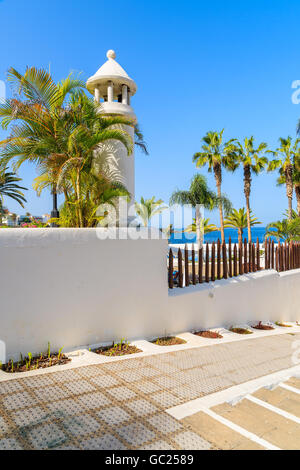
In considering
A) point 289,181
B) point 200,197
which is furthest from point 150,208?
point 289,181

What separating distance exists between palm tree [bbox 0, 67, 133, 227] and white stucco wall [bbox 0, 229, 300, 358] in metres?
1.05

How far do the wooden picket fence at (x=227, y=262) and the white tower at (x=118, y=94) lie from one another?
82.8 inches

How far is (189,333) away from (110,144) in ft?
14.9

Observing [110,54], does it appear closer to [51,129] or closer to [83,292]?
[51,129]

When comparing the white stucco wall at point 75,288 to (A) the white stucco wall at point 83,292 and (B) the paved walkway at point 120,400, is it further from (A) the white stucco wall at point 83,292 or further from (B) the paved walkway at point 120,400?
(B) the paved walkway at point 120,400

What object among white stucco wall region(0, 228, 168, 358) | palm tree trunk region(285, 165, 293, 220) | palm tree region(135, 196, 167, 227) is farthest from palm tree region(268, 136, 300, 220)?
white stucco wall region(0, 228, 168, 358)

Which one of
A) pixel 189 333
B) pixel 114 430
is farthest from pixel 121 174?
pixel 114 430

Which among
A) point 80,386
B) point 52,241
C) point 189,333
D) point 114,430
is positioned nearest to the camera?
point 114,430

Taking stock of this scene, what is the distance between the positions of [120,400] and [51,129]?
15.4ft

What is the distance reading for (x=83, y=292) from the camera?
4.80m

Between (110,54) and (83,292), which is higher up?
(110,54)

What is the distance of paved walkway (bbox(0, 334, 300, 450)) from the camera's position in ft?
8.47
